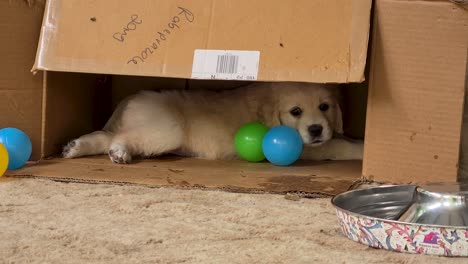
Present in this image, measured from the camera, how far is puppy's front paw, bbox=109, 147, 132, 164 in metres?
2.41

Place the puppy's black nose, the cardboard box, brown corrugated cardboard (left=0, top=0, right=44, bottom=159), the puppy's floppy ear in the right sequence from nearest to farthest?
the cardboard box
brown corrugated cardboard (left=0, top=0, right=44, bottom=159)
the puppy's black nose
the puppy's floppy ear

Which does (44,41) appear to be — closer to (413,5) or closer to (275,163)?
(275,163)

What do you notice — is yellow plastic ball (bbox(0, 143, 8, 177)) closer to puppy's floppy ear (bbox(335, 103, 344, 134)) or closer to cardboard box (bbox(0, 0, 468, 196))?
cardboard box (bbox(0, 0, 468, 196))

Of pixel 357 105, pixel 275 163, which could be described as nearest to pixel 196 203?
pixel 275 163

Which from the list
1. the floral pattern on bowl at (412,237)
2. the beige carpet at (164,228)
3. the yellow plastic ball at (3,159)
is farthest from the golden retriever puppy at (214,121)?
the floral pattern on bowl at (412,237)

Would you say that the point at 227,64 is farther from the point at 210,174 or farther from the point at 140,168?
the point at 140,168

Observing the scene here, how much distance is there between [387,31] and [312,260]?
0.90 metres

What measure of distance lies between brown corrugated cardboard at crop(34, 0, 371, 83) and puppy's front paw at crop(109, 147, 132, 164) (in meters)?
0.38

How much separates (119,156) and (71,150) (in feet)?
0.64

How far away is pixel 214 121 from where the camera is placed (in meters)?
2.63

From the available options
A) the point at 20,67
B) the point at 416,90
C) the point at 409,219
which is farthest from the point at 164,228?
the point at 20,67

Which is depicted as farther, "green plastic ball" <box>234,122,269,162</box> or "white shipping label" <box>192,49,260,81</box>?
"green plastic ball" <box>234,122,269,162</box>

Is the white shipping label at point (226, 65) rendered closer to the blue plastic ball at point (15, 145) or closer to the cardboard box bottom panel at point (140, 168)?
the cardboard box bottom panel at point (140, 168)

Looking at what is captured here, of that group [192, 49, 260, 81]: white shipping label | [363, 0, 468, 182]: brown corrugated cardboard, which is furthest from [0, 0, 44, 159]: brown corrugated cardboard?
[363, 0, 468, 182]: brown corrugated cardboard
